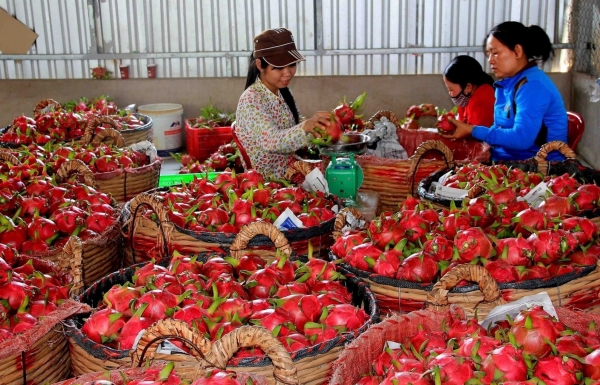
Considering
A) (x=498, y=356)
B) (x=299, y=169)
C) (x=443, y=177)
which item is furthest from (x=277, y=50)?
(x=498, y=356)

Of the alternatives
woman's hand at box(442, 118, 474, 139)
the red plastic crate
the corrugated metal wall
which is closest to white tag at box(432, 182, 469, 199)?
woman's hand at box(442, 118, 474, 139)

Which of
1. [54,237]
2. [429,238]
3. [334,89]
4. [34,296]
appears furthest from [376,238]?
[334,89]

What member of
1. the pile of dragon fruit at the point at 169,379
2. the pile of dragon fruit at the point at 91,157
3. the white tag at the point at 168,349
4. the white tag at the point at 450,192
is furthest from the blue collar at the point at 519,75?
the pile of dragon fruit at the point at 169,379

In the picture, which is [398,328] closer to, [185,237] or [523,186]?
[185,237]

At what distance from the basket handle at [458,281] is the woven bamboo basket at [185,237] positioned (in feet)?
2.15

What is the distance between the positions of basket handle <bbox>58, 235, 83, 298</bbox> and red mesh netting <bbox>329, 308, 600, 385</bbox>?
2.89 ft

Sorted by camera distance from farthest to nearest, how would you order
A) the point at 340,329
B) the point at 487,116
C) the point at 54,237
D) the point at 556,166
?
the point at 487,116 < the point at 556,166 < the point at 54,237 < the point at 340,329

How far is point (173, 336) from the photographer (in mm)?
1332

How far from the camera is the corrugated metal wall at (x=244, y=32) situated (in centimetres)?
696

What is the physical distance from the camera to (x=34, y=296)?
180 centimetres

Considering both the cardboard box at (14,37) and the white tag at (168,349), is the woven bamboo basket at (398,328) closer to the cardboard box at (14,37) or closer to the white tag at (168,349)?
the white tag at (168,349)

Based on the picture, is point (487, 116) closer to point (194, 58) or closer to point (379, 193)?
point (379, 193)

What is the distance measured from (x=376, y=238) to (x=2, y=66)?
6.82 meters

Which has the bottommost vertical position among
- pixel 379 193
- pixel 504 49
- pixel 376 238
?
pixel 379 193
